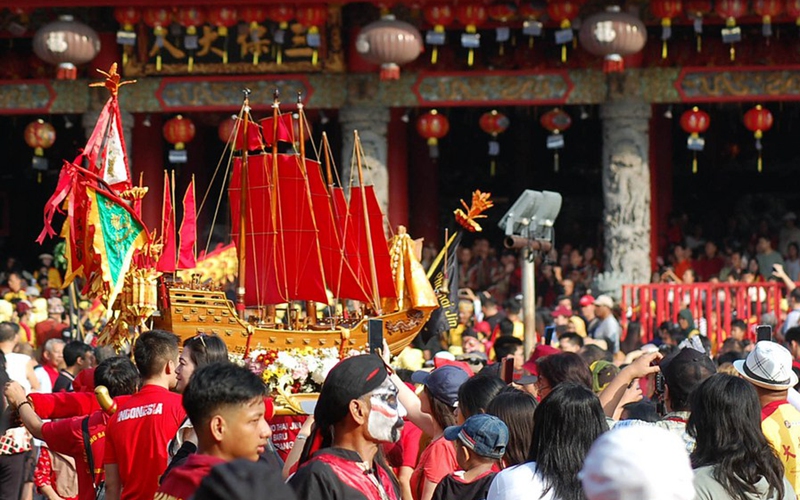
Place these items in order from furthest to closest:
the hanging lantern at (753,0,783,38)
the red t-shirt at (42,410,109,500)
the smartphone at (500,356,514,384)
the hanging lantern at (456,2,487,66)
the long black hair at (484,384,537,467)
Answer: the hanging lantern at (456,2,487,66) → the hanging lantern at (753,0,783,38) → the smartphone at (500,356,514,384) → the red t-shirt at (42,410,109,500) → the long black hair at (484,384,537,467)

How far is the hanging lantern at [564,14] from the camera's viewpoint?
17.2 meters

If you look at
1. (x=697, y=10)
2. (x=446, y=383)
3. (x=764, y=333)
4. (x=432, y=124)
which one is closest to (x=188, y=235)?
(x=764, y=333)

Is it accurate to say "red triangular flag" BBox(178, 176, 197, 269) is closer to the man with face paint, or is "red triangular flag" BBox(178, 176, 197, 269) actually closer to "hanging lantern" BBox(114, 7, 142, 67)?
"hanging lantern" BBox(114, 7, 142, 67)

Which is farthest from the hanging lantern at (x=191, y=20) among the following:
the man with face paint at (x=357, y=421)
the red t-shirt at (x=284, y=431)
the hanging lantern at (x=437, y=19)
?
the man with face paint at (x=357, y=421)

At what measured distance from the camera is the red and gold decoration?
57.5 feet

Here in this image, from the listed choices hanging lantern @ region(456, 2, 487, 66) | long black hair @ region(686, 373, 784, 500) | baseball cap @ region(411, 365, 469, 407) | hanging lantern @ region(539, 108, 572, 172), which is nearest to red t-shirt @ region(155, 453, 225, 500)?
long black hair @ region(686, 373, 784, 500)

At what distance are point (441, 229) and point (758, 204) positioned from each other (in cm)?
494

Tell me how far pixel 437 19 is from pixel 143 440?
12179mm

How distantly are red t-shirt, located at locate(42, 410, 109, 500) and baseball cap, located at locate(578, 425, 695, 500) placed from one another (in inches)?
154

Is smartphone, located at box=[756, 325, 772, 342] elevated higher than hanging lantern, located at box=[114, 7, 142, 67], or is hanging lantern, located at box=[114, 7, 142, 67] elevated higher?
hanging lantern, located at box=[114, 7, 142, 67]

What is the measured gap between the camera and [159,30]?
17.6 meters

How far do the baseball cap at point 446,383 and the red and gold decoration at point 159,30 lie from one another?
12.0 metres

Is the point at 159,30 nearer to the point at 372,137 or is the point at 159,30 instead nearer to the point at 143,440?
the point at 372,137

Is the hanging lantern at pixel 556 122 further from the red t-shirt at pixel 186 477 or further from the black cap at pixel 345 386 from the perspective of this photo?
the red t-shirt at pixel 186 477
